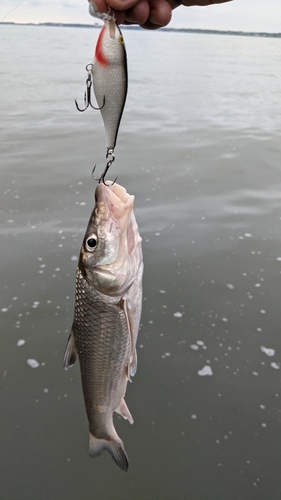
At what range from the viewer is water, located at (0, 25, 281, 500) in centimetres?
277

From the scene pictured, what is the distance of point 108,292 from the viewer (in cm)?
191

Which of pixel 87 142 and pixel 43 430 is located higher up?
pixel 43 430

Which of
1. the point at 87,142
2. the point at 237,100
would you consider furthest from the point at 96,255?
the point at 237,100

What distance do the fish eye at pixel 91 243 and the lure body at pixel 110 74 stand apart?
0.39 m

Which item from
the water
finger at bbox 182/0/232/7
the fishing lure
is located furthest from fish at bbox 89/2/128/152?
the water

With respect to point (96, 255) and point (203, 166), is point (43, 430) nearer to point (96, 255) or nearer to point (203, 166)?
point (96, 255)

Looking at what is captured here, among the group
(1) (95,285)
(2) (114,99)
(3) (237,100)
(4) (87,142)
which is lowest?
(3) (237,100)

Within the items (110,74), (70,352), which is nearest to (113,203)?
(110,74)

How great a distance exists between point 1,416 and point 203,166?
5.85 m

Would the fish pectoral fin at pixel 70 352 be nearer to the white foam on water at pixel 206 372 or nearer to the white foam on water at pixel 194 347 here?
the white foam on water at pixel 206 372

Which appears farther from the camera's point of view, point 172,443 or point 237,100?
point 237,100

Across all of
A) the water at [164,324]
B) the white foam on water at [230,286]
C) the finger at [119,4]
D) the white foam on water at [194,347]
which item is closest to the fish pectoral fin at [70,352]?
the water at [164,324]

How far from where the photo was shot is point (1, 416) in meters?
3.07

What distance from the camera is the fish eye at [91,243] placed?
1.92 meters
